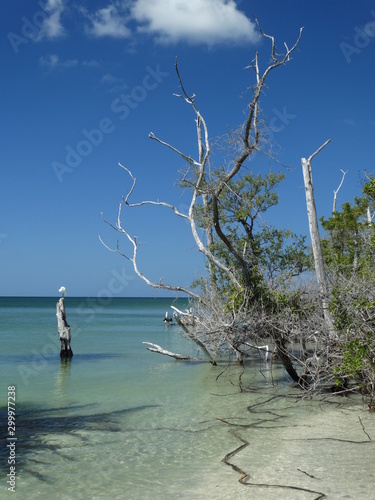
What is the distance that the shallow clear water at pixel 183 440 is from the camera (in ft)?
23.2

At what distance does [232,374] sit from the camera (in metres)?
17.3

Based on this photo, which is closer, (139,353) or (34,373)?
(34,373)

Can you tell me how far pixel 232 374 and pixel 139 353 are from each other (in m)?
8.10

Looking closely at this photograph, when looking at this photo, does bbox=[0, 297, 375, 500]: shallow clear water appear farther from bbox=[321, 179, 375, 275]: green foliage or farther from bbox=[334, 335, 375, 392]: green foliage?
bbox=[321, 179, 375, 275]: green foliage

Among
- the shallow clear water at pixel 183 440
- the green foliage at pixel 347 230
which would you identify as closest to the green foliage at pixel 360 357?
the shallow clear water at pixel 183 440

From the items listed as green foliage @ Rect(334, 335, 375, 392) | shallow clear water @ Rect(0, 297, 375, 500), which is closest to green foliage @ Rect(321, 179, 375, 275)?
shallow clear water @ Rect(0, 297, 375, 500)

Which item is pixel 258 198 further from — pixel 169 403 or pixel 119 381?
pixel 169 403

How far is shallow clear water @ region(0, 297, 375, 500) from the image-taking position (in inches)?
278

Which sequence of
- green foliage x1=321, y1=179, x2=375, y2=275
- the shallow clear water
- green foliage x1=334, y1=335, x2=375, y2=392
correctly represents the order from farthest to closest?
1. green foliage x1=321, y1=179, x2=375, y2=275
2. green foliage x1=334, y1=335, x2=375, y2=392
3. the shallow clear water

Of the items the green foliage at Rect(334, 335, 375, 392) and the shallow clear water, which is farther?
the green foliage at Rect(334, 335, 375, 392)

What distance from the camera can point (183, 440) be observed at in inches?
368

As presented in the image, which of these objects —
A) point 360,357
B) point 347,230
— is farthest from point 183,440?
point 347,230

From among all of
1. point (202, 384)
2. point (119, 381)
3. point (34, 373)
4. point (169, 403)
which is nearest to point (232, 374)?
point (202, 384)

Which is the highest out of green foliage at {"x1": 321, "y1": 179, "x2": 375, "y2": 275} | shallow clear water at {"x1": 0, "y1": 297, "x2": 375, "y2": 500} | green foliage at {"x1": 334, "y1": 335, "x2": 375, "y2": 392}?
green foliage at {"x1": 321, "y1": 179, "x2": 375, "y2": 275}
